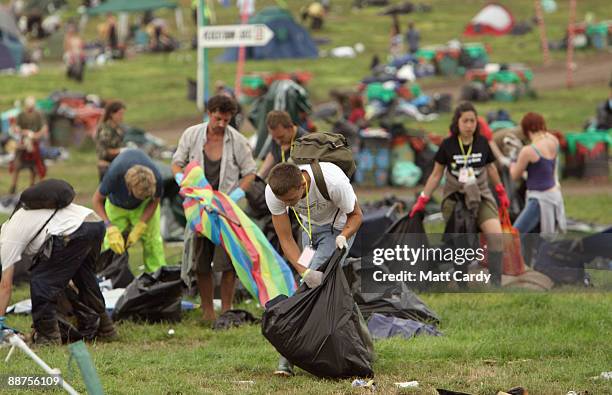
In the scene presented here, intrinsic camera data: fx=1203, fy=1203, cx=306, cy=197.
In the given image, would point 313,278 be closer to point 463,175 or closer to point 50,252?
point 50,252

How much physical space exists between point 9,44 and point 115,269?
27.7 metres

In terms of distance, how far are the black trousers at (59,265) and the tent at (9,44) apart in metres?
28.8

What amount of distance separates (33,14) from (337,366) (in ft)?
133

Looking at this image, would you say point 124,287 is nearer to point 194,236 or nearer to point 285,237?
point 194,236

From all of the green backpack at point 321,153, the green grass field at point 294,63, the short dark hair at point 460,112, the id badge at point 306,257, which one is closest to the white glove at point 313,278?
the id badge at point 306,257

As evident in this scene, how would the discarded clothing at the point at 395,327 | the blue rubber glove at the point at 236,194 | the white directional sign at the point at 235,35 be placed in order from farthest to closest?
the white directional sign at the point at 235,35, the blue rubber glove at the point at 236,194, the discarded clothing at the point at 395,327

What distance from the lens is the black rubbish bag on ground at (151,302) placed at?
9133 millimetres

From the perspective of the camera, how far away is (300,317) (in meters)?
6.80

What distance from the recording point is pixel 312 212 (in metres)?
7.13

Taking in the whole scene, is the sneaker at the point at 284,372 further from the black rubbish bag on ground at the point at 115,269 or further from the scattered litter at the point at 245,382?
the black rubbish bag on ground at the point at 115,269

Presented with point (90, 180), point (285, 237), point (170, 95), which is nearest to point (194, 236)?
point (285, 237)

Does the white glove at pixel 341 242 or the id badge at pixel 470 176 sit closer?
the white glove at pixel 341 242

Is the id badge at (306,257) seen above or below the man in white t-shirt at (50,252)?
above

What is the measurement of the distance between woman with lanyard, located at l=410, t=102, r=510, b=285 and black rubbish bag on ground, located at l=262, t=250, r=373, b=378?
314cm
